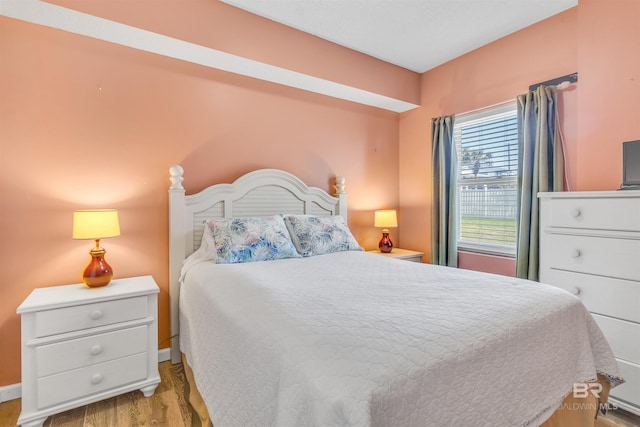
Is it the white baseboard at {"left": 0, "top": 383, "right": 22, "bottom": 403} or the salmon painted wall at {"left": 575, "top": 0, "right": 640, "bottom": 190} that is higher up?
the salmon painted wall at {"left": 575, "top": 0, "right": 640, "bottom": 190}

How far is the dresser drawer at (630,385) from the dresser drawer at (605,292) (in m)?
0.26

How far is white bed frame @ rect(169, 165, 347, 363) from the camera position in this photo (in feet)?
7.66

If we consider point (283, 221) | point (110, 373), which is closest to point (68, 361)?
point (110, 373)

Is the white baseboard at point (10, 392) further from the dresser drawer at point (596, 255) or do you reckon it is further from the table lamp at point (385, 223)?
the dresser drawer at point (596, 255)

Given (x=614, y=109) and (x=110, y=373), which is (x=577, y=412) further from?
(x=110, y=373)

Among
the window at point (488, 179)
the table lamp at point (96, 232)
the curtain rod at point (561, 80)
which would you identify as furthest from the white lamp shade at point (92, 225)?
the curtain rod at point (561, 80)

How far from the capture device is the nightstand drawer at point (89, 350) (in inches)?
64.4

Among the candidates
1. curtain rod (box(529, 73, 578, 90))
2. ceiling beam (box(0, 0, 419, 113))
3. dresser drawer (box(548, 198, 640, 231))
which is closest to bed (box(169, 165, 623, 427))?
dresser drawer (box(548, 198, 640, 231))

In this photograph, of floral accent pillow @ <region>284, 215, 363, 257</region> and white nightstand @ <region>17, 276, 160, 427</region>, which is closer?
white nightstand @ <region>17, 276, 160, 427</region>

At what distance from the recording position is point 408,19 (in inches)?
Result: 98.5

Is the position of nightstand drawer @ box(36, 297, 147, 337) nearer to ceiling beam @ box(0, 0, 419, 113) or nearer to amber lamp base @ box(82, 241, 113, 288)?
amber lamp base @ box(82, 241, 113, 288)

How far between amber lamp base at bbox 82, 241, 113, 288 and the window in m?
3.12

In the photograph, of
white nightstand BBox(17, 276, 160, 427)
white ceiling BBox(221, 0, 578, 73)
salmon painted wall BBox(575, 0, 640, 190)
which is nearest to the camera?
white nightstand BBox(17, 276, 160, 427)

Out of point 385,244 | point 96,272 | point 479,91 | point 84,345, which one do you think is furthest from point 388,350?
point 479,91
